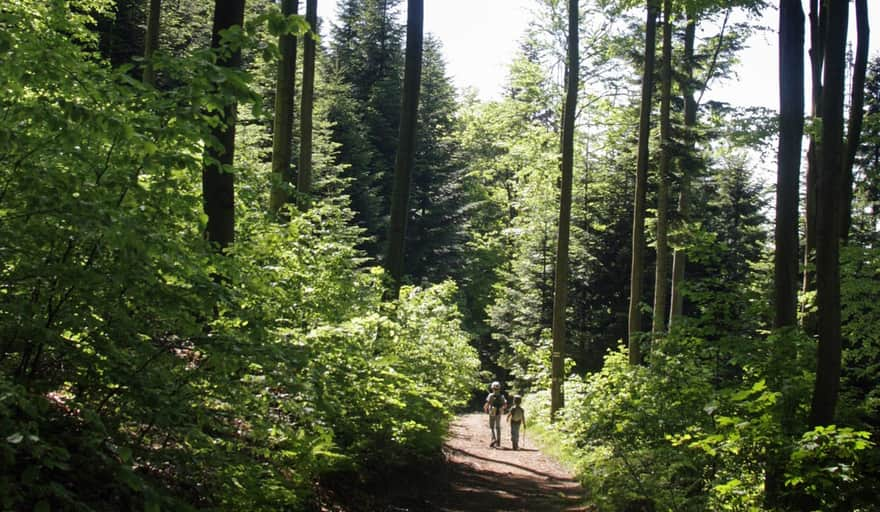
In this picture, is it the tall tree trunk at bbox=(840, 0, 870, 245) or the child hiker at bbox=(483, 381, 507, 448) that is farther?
the child hiker at bbox=(483, 381, 507, 448)

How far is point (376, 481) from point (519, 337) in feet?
75.3

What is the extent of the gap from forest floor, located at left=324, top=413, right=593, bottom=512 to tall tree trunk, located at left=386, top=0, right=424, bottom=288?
3497 mm

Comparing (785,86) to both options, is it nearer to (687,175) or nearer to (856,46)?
(856,46)

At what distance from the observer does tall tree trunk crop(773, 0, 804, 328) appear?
366 inches

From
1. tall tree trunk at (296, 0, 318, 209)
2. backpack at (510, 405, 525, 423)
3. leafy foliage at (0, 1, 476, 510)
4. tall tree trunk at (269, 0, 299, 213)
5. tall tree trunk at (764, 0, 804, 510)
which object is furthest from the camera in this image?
backpack at (510, 405, 525, 423)

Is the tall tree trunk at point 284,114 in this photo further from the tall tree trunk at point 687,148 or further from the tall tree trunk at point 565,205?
the tall tree trunk at point 687,148

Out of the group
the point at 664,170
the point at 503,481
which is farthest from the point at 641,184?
the point at 503,481

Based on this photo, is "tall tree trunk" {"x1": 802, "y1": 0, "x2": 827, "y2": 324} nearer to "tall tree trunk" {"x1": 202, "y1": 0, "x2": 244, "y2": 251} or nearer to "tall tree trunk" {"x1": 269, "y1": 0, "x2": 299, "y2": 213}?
"tall tree trunk" {"x1": 269, "y1": 0, "x2": 299, "y2": 213}

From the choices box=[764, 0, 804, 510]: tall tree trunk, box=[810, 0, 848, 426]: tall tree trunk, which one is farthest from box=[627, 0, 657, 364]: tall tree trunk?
box=[810, 0, 848, 426]: tall tree trunk

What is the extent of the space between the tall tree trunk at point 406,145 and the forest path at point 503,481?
3807 mm

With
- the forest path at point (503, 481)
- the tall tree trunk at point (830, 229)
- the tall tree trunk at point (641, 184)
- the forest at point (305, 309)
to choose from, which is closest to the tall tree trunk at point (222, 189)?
the forest at point (305, 309)

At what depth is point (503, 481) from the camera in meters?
14.1

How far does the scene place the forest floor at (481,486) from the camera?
1084 cm

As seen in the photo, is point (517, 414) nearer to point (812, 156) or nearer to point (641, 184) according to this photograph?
point (641, 184)
